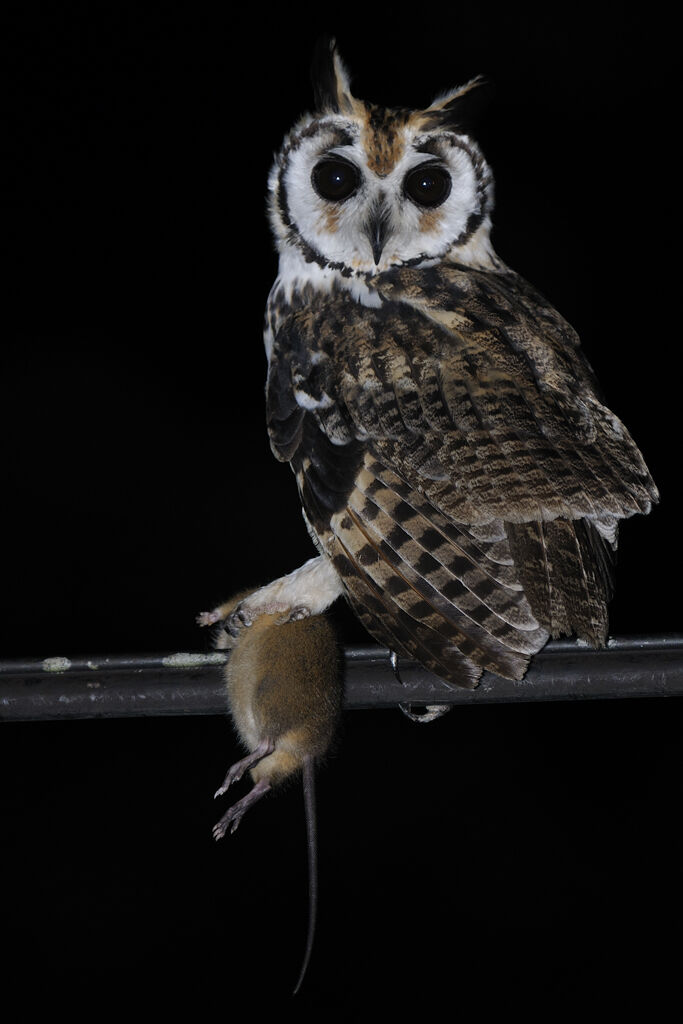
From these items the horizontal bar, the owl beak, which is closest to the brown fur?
the horizontal bar

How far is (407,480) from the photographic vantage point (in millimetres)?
1346

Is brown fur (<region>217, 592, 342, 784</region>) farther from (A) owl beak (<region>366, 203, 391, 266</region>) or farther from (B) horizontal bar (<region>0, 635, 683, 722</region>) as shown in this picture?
(A) owl beak (<region>366, 203, 391, 266</region>)

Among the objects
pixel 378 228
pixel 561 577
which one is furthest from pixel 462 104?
pixel 561 577

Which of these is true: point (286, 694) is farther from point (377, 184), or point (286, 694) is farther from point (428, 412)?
point (377, 184)

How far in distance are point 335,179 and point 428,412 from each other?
39 centimetres

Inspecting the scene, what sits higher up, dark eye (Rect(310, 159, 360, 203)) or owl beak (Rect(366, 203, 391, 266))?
dark eye (Rect(310, 159, 360, 203))

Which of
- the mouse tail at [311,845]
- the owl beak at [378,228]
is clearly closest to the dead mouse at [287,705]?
the mouse tail at [311,845]

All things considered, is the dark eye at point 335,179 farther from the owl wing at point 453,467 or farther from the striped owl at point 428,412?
the owl wing at point 453,467

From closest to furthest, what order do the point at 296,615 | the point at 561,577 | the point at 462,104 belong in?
the point at 561,577 → the point at 296,615 → the point at 462,104

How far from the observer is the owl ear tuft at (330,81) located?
5.29 feet

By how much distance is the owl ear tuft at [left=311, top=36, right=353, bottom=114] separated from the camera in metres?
1.61

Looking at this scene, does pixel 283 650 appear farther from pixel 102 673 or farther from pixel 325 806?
pixel 325 806

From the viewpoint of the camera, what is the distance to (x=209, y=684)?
1.14 m

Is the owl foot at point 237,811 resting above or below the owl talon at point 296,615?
below
